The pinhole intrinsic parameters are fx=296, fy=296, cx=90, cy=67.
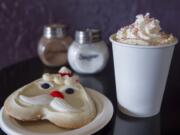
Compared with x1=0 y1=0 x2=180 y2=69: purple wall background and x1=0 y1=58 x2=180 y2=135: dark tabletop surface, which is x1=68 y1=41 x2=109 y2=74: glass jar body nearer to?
x1=0 y1=58 x2=180 y2=135: dark tabletop surface

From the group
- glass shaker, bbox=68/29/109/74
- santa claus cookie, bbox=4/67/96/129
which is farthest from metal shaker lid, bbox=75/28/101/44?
santa claus cookie, bbox=4/67/96/129

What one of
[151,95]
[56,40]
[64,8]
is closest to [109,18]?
[64,8]

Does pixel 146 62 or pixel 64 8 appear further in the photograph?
pixel 64 8

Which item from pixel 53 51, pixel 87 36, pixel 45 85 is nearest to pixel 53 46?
pixel 53 51

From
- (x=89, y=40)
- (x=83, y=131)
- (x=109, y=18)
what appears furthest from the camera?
(x=109, y=18)

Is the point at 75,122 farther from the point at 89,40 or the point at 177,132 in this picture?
the point at 89,40

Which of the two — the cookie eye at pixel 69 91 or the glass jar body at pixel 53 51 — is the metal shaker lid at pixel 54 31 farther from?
the cookie eye at pixel 69 91

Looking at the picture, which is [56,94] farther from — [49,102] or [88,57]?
[88,57]
